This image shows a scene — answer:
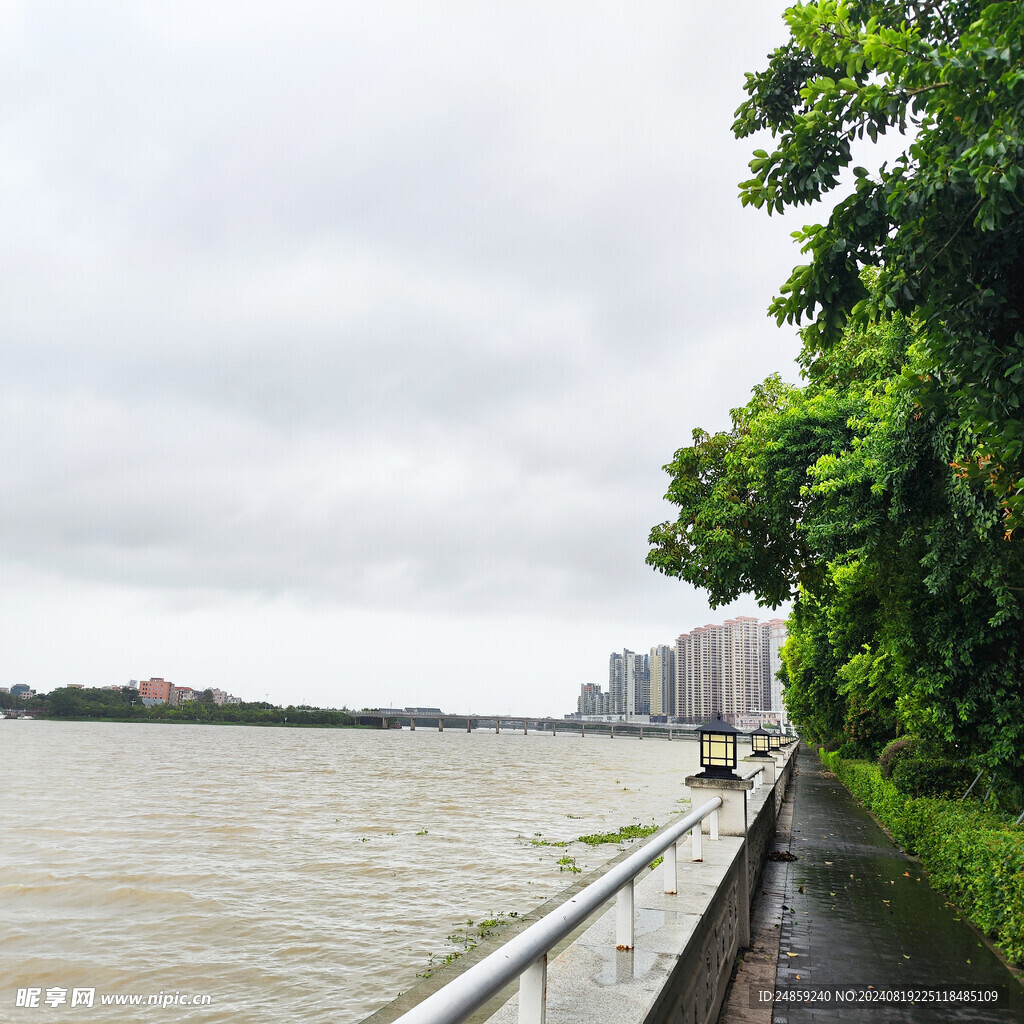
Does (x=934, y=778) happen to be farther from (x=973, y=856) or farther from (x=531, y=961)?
(x=531, y=961)

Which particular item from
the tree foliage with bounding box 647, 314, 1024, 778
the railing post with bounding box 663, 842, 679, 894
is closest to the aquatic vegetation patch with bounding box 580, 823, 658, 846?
the tree foliage with bounding box 647, 314, 1024, 778

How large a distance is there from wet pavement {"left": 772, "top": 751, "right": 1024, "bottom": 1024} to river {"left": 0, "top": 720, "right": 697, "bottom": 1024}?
492cm

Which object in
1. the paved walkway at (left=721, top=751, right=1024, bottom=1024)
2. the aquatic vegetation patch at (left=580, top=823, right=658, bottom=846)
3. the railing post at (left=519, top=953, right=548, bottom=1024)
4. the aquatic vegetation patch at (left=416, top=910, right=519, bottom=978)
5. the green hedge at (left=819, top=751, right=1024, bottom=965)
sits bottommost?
the aquatic vegetation patch at (left=580, top=823, right=658, bottom=846)

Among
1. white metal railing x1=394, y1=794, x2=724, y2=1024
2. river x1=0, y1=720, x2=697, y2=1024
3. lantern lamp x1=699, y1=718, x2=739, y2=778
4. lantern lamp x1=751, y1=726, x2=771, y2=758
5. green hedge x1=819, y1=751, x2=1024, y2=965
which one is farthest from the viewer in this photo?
lantern lamp x1=751, y1=726, x2=771, y2=758

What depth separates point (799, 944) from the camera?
26.5 feet

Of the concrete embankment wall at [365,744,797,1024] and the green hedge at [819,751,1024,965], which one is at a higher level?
the concrete embankment wall at [365,744,797,1024]

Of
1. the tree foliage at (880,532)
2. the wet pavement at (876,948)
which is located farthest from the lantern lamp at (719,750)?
the tree foliage at (880,532)

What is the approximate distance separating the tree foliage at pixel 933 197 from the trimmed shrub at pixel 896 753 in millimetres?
13929

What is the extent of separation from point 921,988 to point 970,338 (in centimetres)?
549

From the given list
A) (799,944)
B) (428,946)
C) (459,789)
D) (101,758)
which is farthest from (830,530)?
(101,758)

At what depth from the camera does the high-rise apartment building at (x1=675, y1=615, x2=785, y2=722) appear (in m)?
176

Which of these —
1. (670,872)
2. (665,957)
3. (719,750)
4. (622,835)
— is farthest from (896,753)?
(665,957)

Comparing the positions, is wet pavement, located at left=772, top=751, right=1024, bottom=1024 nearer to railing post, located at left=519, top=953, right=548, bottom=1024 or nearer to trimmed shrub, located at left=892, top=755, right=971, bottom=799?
trimmed shrub, located at left=892, top=755, right=971, bottom=799

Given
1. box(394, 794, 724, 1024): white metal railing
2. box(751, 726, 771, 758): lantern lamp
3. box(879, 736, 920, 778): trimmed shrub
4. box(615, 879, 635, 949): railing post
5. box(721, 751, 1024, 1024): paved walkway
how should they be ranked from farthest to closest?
box(751, 726, 771, 758): lantern lamp, box(879, 736, 920, 778): trimmed shrub, box(721, 751, 1024, 1024): paved walkway, box(615, 879, 635, 949): railing post, box(394, 794, 724, 1024): white metal railing
